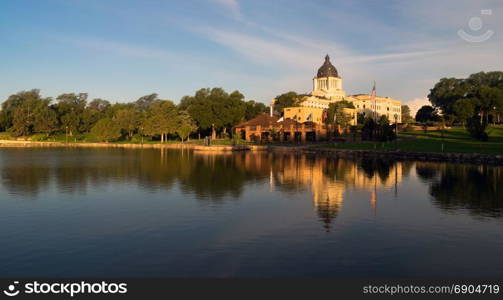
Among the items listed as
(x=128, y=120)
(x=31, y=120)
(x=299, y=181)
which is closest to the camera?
(x=299, y=181)

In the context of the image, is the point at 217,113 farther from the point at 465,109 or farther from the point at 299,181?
the point at 299,181

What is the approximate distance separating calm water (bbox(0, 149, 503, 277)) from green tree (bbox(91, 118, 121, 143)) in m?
106

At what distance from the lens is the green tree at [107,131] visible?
145000 millimetres

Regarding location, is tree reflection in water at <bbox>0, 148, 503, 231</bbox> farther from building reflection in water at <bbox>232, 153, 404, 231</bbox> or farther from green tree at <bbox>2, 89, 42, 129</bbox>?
green tree at <bbox>2, 89, 42, 129</bbox>

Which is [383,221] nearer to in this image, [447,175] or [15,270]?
[15,270]

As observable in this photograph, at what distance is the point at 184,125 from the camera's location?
416 feet

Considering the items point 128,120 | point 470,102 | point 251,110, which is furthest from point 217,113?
point 470,102

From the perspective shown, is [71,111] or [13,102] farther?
[13,102]

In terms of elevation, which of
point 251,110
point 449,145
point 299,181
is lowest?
point 299,181

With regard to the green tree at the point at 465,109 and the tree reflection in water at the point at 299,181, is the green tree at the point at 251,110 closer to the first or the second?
the green tree at the point at 465,109

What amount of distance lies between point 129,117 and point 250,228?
13228 cm

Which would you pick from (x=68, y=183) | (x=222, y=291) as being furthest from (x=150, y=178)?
(x=222, y=291)

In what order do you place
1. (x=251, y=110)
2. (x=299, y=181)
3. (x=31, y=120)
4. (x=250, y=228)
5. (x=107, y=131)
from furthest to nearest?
1. (x=31, y=120)
2. (x=251, y=110)
3. (x=107, y=131)
4. (x=299, y=181)
5. (x=250, y=228)

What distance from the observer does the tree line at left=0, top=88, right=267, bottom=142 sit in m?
129
